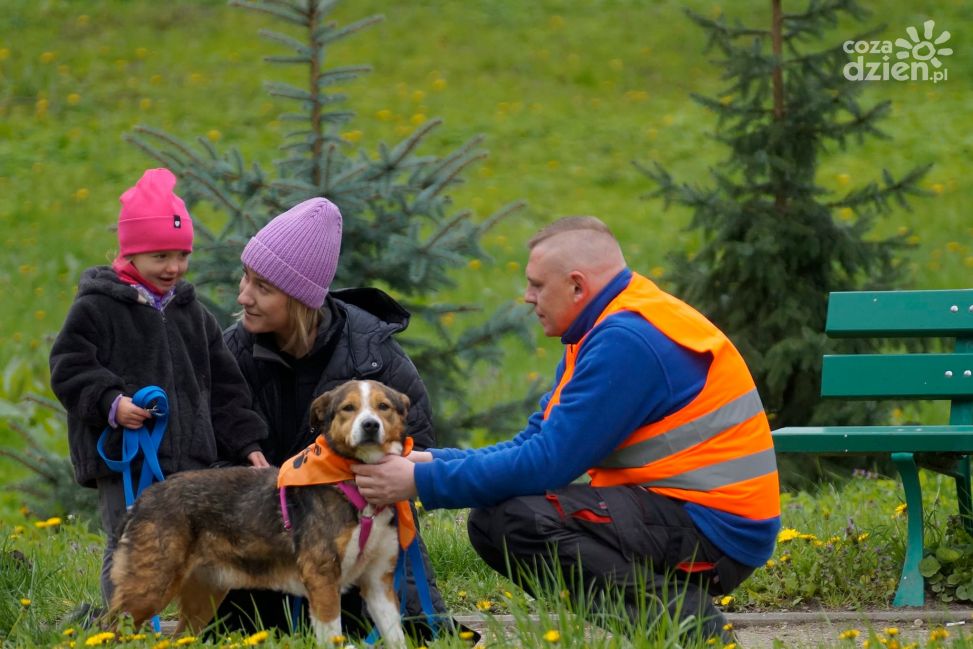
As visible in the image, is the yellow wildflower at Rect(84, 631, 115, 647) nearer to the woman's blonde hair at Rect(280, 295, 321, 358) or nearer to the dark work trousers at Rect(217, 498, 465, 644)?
the dark work trousers at Rect(217, 498, 465, 644)

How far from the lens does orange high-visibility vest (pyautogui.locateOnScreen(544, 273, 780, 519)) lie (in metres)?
4.04

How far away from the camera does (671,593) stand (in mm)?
4066

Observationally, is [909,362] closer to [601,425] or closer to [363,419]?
Answer: [601,425]

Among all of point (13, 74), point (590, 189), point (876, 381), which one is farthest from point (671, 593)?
point (13, 74)

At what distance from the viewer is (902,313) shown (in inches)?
225

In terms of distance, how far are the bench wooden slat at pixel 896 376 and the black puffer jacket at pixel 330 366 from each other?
189 cm

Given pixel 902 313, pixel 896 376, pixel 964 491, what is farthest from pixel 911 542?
pixel 902 313

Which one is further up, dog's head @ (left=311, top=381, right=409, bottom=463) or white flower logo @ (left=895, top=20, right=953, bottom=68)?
white flower logo @ (left=895, top=20, right=953, bottom=68)

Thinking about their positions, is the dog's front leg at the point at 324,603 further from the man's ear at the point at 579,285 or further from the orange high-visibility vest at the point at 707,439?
the man's ear at the point at 579,285

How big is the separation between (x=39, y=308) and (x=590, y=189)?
7.59 m

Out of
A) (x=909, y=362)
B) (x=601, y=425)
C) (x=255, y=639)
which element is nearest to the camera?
(x=255, y=639)

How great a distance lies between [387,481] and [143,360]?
3.54ft

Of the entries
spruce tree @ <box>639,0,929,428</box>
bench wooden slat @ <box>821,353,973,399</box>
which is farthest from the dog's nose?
spruce tree @ <box>639,0,929,428</box>

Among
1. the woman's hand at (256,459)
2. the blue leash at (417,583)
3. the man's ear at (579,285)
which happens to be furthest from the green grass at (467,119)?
the man's ear at (579,285)
